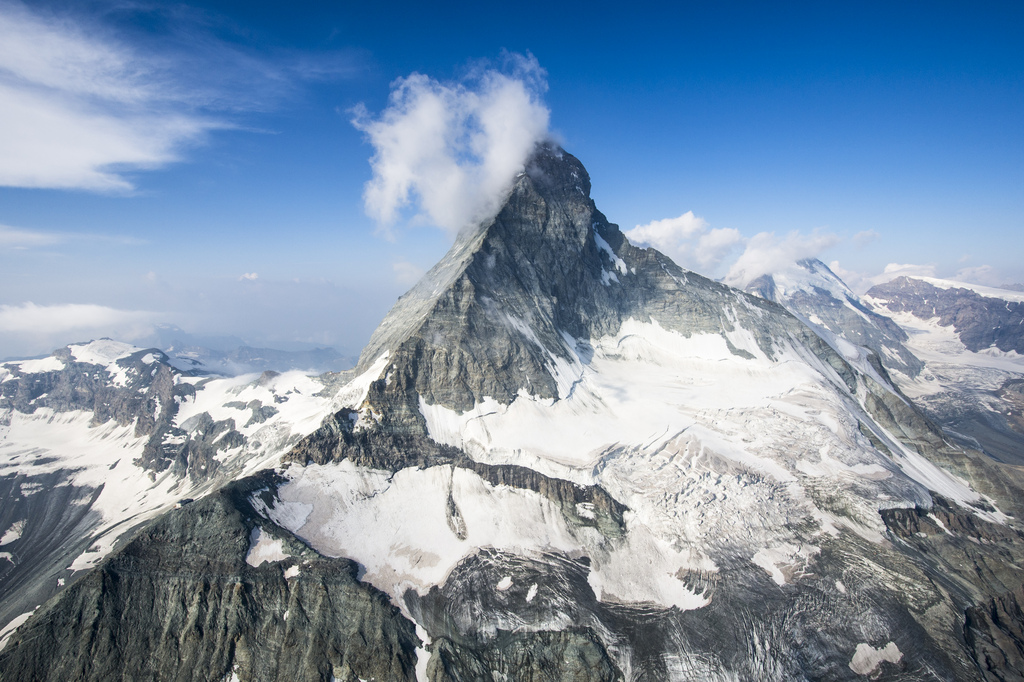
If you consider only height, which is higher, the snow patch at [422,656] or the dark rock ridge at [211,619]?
the dark rock ridge at [211,619]

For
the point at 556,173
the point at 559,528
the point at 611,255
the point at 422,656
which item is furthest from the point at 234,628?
the point at 556,173

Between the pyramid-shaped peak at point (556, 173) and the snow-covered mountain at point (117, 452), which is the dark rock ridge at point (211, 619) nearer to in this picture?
the snow-covered mountain at point (117, 452)

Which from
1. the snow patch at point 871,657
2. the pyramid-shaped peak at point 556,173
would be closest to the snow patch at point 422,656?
the snow patch at point 871,657

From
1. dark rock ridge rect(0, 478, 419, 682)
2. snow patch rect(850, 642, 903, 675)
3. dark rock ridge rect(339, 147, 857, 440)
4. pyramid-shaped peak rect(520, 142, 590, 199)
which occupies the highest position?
pyramid-shaped peak rect(520, 142, 590, 199)

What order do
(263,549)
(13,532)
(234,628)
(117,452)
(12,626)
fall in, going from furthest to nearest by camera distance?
(117,452)
(13,532)
(12,626)
(263,549)
(234,628)

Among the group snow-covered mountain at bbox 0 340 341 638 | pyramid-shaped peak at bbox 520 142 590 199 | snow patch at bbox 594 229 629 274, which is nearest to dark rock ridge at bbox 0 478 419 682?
snow-covered mountain at bbox 0 340 341 638

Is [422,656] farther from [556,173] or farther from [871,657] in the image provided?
[556,173]

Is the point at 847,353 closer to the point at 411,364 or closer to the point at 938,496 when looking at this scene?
the point at 938,496

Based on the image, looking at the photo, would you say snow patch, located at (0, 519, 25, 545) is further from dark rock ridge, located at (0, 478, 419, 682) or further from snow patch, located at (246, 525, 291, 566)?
snow patch, located at (246, 525, 291, 566)
